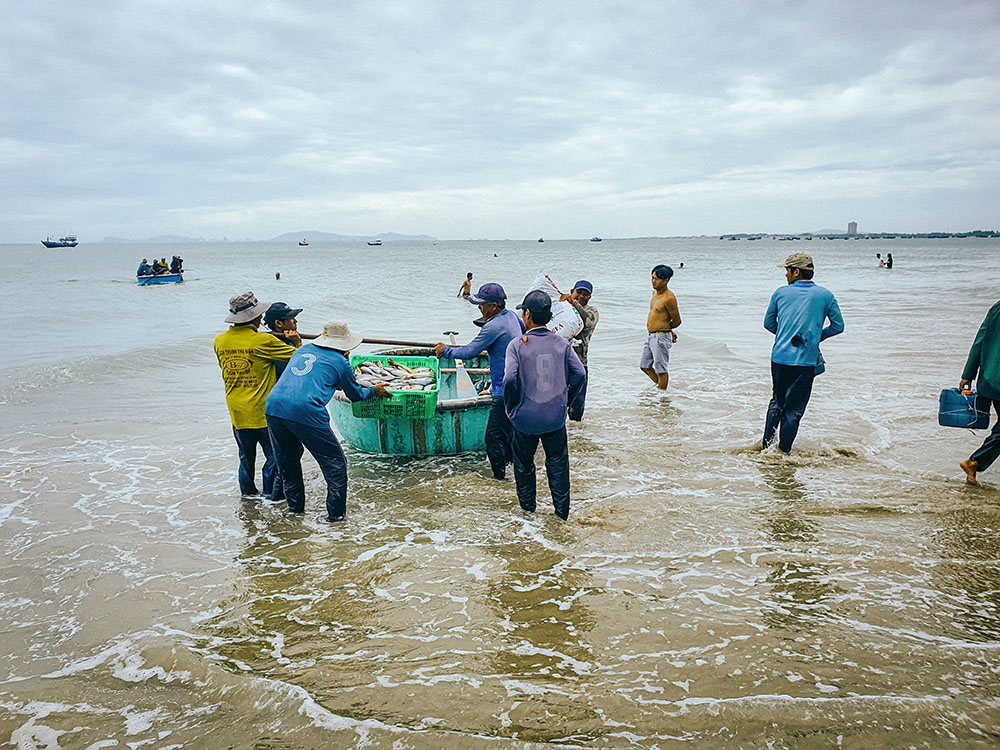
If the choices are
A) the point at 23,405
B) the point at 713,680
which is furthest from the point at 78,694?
the point at 23,405

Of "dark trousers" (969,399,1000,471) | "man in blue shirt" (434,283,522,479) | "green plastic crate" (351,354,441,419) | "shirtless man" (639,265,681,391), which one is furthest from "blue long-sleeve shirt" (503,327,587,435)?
"shirtless man" (639,265,681,391)

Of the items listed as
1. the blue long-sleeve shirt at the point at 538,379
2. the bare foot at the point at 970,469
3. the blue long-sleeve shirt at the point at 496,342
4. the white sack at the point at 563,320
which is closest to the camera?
the blue long-sleeve shirt at the point at 538,379

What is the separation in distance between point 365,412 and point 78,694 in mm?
3677

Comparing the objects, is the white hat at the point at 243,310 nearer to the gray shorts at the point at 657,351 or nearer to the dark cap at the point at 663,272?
the dark cap at the point at 663,272

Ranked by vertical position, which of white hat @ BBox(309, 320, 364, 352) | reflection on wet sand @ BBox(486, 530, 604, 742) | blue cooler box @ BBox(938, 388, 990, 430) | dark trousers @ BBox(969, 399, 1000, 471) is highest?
white hat @ BBox(309, 320, 364, 352)

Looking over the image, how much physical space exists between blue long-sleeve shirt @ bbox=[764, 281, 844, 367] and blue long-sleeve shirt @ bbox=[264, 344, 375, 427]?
15.1 feet

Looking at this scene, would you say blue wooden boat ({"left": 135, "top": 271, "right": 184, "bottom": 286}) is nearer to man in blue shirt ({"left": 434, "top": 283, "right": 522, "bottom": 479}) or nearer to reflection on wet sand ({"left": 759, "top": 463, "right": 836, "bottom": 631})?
man in blue shirt ({"left": 434, "top": 283, "right": 522, "bottom": 479})

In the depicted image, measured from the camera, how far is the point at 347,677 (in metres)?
3.65

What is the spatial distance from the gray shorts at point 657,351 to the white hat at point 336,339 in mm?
5564

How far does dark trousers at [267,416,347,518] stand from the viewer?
5609 millimetres

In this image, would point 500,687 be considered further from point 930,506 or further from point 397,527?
point 930,506

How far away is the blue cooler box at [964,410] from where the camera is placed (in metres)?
6.05

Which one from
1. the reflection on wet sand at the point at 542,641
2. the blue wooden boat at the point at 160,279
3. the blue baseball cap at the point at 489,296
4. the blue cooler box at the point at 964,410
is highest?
the blue wooden boat at the point at 160,279

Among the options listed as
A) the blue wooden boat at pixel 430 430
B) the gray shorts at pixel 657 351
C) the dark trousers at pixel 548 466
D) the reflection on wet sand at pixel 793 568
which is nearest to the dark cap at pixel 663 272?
the gray shorts at pixel 657 351
